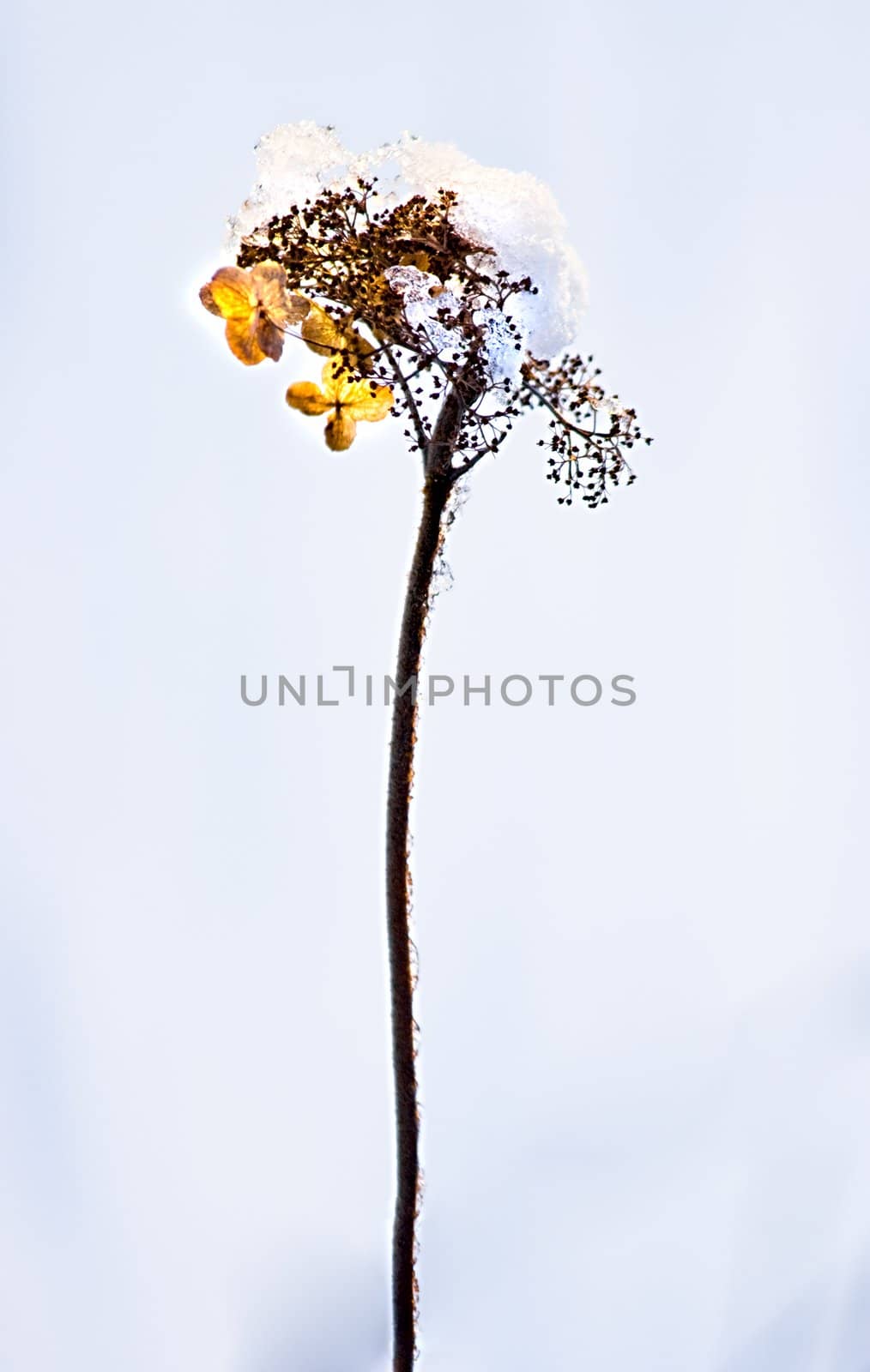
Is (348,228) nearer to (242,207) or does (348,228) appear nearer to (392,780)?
(242,207)

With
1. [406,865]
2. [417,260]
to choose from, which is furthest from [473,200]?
[406,865]

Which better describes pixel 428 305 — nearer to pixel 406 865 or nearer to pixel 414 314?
pixel 414 314

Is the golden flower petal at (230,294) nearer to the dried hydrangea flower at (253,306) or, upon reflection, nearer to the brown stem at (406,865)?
the dried hydrangea flower at (253,306)

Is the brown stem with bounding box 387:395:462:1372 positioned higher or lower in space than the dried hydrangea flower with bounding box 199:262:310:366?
lower

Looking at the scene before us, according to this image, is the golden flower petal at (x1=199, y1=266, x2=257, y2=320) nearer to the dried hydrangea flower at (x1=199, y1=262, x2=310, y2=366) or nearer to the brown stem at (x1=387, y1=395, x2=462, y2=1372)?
the dried hydrangea flower at (x1=199, y1=262, x2=310, y2=366)

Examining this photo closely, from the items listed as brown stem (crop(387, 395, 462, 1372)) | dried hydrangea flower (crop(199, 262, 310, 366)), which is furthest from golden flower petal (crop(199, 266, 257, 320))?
brown stem (crop(387, 395, 462, 1372))

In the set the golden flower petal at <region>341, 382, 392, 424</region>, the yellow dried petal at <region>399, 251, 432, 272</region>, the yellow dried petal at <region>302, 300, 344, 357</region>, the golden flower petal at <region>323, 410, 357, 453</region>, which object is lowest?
the golden flower petal at <region>323, 410, 357, 453</region>

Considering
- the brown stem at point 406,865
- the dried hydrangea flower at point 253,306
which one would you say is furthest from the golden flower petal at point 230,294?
the brown stem at point 406,865
